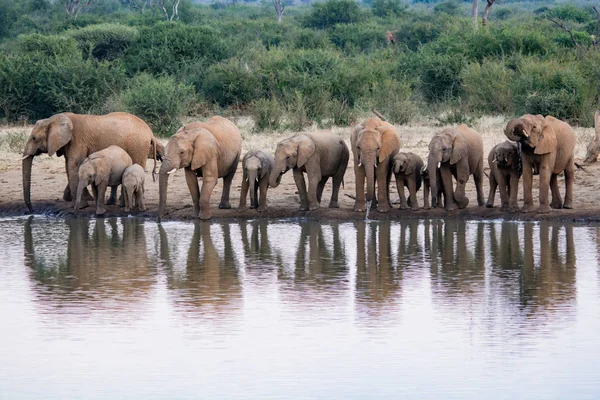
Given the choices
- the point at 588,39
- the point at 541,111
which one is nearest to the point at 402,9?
the point at 588,39

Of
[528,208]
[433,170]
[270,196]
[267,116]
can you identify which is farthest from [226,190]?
[267,116]

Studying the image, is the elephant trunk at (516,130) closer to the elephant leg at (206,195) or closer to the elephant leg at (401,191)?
the elephant leg at (401,191)

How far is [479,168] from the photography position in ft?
51.1

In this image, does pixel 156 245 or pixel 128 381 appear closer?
pixel 128 381

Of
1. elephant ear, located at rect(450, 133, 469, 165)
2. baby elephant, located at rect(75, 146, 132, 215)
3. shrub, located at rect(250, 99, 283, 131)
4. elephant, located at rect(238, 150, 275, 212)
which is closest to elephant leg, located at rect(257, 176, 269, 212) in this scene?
elephant, located at rect(238, 150, 275, 212)

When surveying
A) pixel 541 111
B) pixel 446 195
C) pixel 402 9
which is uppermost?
Answer: pixel 402 9

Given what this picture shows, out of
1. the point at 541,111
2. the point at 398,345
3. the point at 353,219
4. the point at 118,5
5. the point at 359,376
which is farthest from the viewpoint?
the point at 118,5

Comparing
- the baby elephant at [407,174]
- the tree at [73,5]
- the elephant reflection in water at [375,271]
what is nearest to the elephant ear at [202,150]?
the elephant reflection in water at [375,271]

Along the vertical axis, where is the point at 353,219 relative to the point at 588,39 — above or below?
below

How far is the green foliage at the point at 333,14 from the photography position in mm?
53875

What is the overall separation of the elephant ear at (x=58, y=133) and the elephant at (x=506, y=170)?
212 inches

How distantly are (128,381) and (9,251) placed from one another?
5917mm

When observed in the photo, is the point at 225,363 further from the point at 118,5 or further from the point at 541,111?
the point at 118,5

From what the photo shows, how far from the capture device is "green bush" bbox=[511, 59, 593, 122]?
22.5 metres
